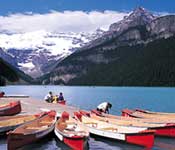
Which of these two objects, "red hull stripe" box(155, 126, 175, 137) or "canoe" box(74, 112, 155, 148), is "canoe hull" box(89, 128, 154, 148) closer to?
"canoe" box(74, 112, 155, 148)

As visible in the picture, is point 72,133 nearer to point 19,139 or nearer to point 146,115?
point 19,139

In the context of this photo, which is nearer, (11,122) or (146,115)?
Result: (11,122)

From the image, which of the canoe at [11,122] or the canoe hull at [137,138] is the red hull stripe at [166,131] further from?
the canoe at [11,122]

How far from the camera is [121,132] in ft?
88.2

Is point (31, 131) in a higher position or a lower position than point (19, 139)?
higher

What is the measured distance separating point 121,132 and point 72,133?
343cm

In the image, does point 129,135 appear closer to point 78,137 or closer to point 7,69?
point 78,137

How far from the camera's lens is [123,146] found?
27.3 metres

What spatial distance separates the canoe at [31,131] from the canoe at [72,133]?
73cm

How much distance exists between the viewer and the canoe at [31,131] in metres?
22.5

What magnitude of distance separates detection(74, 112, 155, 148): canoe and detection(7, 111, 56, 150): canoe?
2.42 metres

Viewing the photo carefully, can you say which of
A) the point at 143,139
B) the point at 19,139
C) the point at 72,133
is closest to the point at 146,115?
the point at 143,139

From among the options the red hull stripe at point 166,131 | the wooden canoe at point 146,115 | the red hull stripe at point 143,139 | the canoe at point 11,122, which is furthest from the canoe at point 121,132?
the wooden canoe at point 146,115

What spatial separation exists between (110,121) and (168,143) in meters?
4.25
